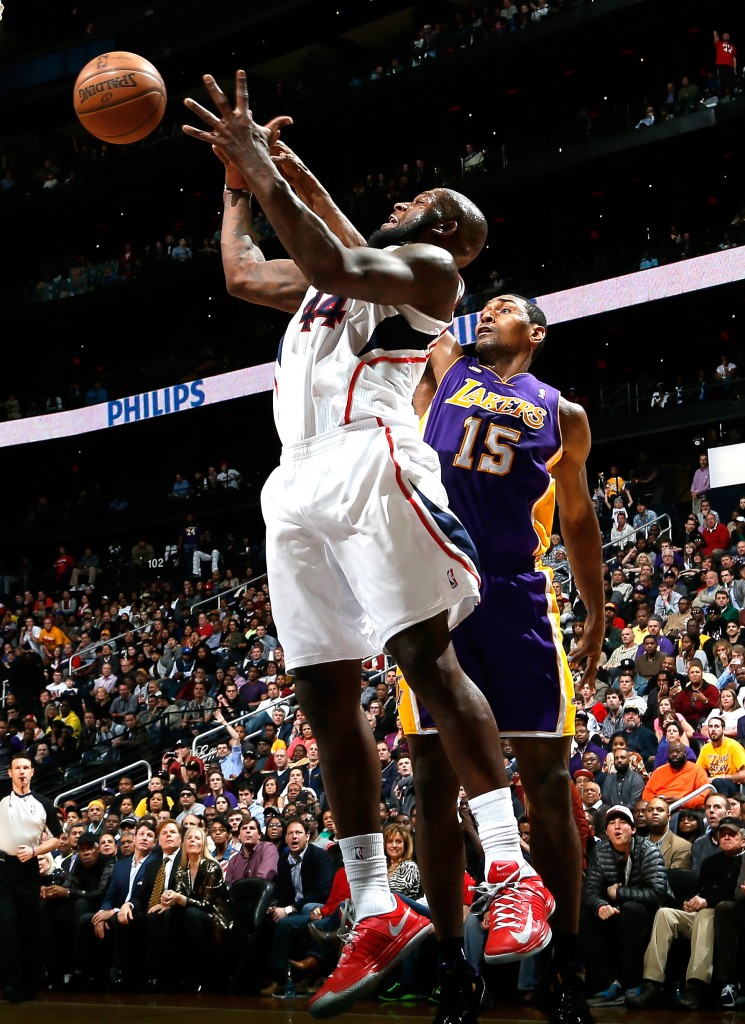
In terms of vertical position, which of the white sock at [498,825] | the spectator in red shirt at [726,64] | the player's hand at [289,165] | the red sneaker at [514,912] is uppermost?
the spectator in red shirt at [726,64]

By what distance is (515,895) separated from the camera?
10.0ft

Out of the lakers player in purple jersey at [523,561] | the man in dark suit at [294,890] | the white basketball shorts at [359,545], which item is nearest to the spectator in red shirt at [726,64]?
the man in dark suit at [294,890]

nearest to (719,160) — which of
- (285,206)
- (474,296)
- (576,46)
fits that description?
(576,46)

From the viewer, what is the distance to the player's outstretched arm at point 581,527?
14.3 ft

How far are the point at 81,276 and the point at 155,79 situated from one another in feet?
71.0

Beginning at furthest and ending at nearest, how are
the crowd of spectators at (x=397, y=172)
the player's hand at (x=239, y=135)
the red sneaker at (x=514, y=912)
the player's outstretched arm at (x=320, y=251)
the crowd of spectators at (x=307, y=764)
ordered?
the crowd of spectators at (x=397, y=172) → the crowd of spectators at (x=307, y=764) → the player's hand at (x=239, y=135) → the player's outstretched arm at (x=320, y=251) → the red sneaker at (x=514, y=912)

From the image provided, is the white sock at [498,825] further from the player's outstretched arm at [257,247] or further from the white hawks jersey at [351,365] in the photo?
the player's outstretched arm at [257,247]

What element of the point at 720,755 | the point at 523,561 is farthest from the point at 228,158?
the point at 720,755

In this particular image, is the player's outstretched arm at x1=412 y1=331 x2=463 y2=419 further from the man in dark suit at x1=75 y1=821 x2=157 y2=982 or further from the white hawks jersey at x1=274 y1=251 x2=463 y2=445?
the man in dark suit at x1=75 y1=821 x2=157 y2=982

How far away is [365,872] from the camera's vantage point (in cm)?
334

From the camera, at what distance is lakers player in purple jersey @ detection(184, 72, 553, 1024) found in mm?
3143

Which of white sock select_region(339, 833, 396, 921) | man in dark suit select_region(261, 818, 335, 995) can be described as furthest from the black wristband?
man in dark suit select_region(261, 818, 335, 995)

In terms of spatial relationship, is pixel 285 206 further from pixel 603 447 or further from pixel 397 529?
pixel 603 447

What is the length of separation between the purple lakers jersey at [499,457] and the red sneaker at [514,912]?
1.23 m
